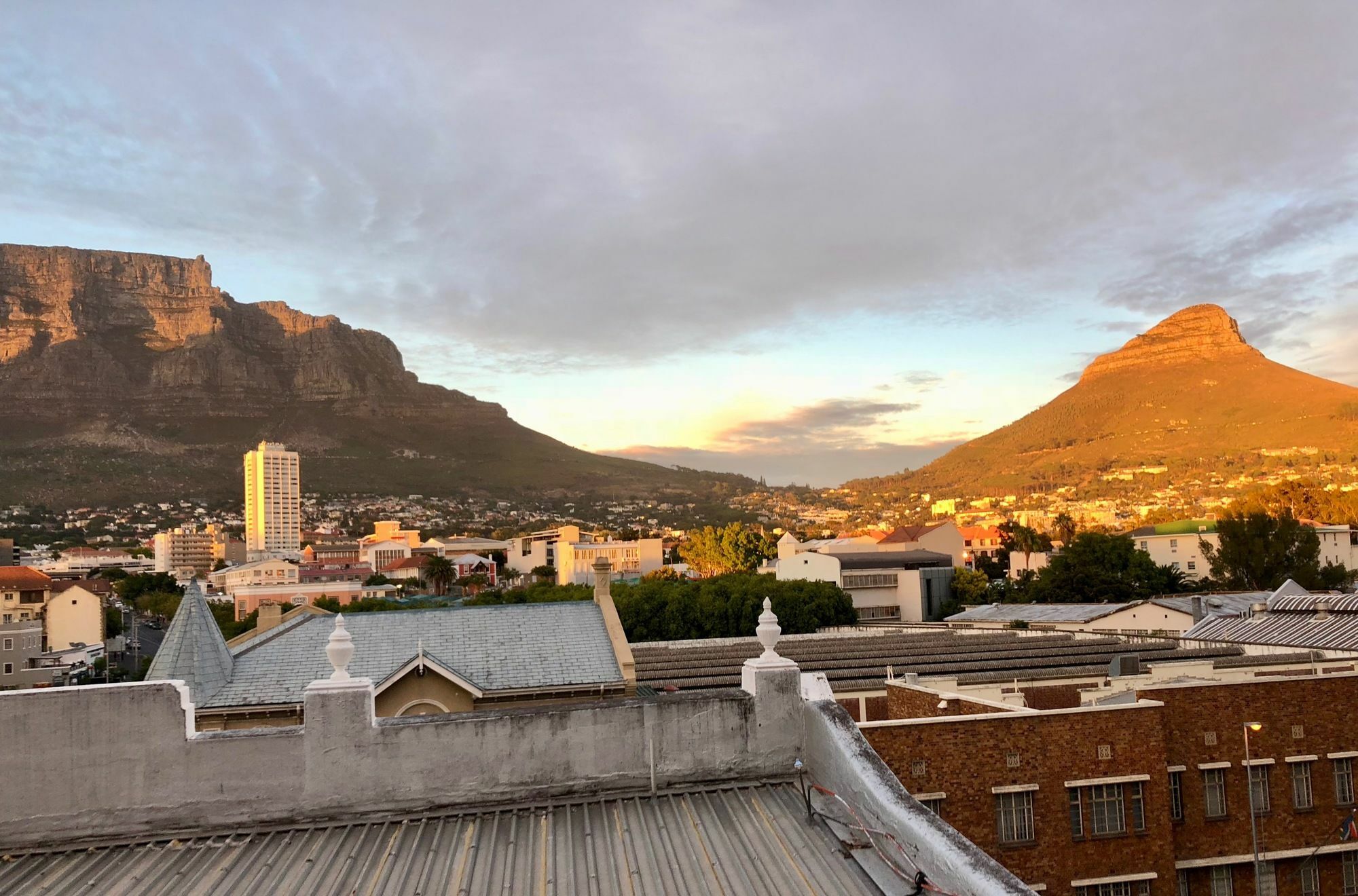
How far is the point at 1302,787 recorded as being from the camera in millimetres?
19359

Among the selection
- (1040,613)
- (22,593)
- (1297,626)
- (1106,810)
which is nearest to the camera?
(1106,810)

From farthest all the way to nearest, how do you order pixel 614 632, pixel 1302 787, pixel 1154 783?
pixel 614 632
pixel 1302 787
pixel 1154 783

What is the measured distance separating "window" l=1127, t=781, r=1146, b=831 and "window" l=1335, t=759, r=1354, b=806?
548 centimetres

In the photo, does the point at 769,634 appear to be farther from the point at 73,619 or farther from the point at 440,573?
the point at 440,573

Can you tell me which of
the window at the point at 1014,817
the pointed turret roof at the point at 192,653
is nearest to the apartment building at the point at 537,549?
the pointed turret roof at the point at 192,653

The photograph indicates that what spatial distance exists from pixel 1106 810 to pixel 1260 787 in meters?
4.33

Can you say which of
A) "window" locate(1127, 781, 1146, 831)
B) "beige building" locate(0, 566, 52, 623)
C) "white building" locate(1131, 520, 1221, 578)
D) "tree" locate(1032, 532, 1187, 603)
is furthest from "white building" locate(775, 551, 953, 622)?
"window" locate(1127, 781, 1146, 831)

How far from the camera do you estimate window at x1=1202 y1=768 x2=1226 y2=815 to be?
18.7 m

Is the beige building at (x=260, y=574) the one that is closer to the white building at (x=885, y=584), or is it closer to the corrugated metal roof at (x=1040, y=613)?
the white building at (x=885, y=584)

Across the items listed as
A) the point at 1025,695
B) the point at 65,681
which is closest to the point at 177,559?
the point at 65,681

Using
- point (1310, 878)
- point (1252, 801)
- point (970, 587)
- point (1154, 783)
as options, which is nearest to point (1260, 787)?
point (1252, 801)

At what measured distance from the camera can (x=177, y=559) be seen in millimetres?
171500

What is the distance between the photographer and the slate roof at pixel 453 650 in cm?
1797

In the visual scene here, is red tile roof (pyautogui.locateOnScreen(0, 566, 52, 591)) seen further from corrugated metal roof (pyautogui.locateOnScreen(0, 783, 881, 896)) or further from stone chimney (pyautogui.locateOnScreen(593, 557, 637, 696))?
corrugated metal roof (pyautogui.locateOnScreen(0, 783, 881, 896))
